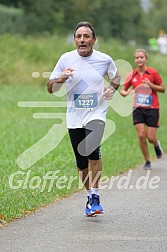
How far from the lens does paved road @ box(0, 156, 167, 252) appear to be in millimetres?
7953

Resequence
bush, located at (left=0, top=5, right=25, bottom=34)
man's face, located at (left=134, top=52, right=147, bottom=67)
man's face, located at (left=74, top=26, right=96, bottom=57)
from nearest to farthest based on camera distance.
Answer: man's face, located at (left=74, top=26, right=96, bottom=57) → man's face, located at (left=134, top=52, right=147, bottom=67) → bush, located at (left=0, top=5, right=25, bottom=34)

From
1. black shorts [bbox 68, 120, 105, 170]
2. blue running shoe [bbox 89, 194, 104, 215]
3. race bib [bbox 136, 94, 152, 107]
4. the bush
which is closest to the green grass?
blue running shoe [bbox 89, 194, 104, 215]

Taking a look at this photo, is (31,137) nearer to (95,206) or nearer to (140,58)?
(140,58)

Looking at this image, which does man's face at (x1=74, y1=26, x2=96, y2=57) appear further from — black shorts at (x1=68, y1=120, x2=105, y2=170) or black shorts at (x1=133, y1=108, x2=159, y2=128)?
black shorts at (x1=133, y1=108, x2=159, y2=128)

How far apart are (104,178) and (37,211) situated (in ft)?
11.0

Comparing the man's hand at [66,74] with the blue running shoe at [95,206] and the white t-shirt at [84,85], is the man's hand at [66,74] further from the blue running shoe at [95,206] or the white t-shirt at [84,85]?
the blue running shoe at [95,206]

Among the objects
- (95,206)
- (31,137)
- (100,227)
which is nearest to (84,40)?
(95,206)

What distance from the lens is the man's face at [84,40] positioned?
9.38 m

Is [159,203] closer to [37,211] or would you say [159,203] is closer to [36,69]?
[37,211]

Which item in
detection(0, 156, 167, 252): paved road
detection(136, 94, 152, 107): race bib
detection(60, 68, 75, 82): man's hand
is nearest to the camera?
detection(0, 156, 167, 252): paved road

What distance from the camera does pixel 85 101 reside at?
31.1 ft

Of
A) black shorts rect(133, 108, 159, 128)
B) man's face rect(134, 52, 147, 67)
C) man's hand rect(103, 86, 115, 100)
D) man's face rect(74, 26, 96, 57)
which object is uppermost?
man's face rect(74, 26, 96, 57)

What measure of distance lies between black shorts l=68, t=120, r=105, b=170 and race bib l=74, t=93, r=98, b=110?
19 centimetres

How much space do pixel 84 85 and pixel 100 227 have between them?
1636 mm
